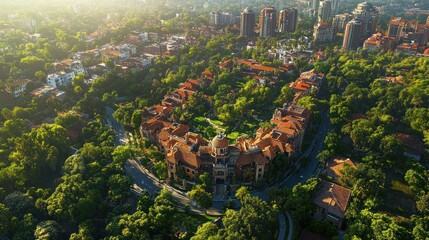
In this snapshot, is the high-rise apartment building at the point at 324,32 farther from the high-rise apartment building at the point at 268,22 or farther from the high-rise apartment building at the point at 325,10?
the high-rise apartment building at the point at 325,10

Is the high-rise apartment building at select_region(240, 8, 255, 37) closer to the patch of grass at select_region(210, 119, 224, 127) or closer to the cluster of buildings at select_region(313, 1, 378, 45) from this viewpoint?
the cluster of buildings at select_region(313, 1, 378, 45)

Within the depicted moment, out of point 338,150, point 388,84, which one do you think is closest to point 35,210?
point 338,150

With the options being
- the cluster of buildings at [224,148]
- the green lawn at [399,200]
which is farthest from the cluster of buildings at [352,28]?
the green lawn at [399,200]

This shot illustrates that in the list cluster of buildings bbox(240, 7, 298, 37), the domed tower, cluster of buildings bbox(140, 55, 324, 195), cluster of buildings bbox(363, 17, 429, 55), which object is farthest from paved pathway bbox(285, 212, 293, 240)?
cluster of buildings bbox(240, 7, 298, 37)

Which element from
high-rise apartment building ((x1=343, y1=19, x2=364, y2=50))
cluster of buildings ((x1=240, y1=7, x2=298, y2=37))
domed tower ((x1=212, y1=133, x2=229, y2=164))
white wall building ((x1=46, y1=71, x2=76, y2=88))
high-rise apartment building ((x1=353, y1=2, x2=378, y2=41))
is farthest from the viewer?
high-rise apartment building ((x1=353, y1=2, x2=378, y2=41))

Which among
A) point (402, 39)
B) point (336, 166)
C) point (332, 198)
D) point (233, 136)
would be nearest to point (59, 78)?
point (233, 136)

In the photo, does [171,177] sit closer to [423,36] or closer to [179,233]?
[179,233]
